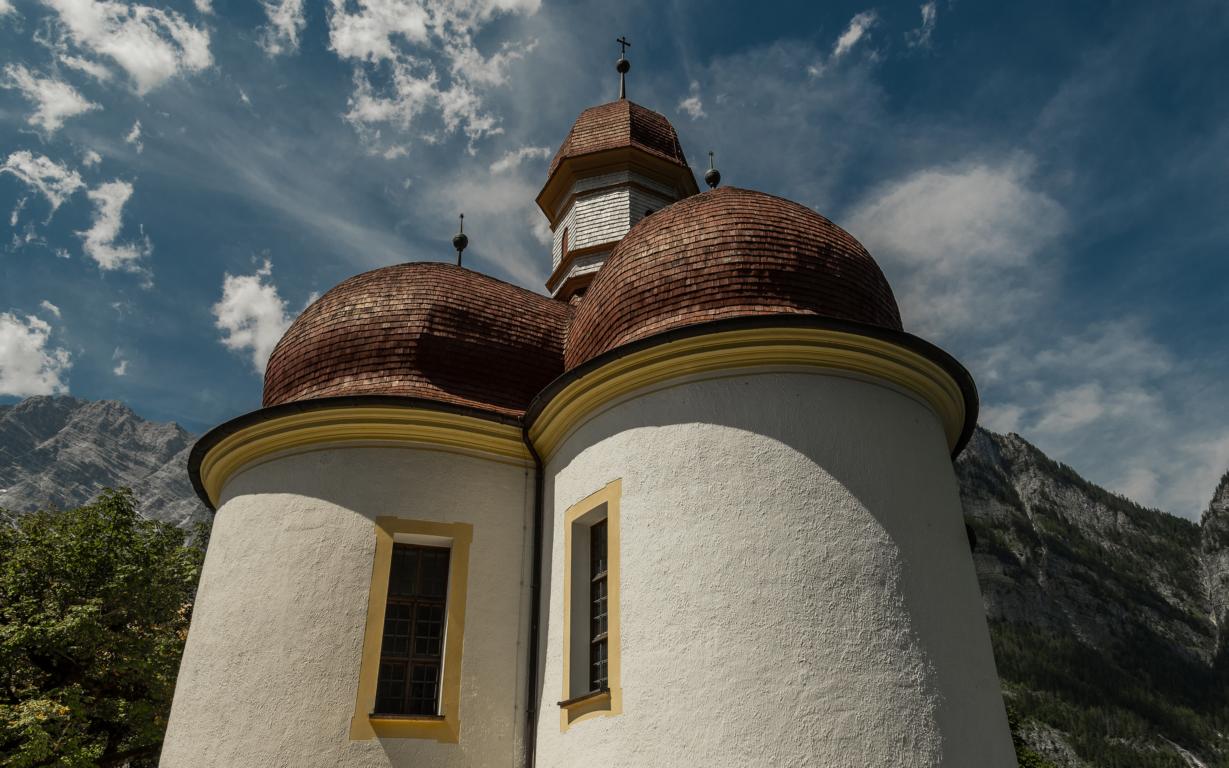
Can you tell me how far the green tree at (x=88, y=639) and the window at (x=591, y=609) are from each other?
1081 centimetres

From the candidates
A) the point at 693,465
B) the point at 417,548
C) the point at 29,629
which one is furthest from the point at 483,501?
the point at 29,629

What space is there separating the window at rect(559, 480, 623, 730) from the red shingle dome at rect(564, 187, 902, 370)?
6.27 ft

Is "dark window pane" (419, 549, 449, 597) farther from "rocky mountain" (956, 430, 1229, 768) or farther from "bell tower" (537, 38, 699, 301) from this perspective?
"rocky mountain" (956, 430, 1229, 768)

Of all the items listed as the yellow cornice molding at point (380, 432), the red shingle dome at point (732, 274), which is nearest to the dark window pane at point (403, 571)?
the yellow cornice molding at point (380, 432)

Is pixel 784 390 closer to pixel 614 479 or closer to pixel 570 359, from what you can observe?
pixel 614 479

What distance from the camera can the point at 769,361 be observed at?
28.2 feet

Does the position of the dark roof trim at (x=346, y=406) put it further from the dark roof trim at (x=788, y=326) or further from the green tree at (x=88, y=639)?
the green tree at (x=88, y=639)

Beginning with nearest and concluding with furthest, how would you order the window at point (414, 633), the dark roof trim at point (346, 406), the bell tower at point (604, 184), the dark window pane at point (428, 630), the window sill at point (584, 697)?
the window sill at point (584, 697)
the window at point (414, 633)
the dark window pane at point (428, 630)
the dark roof trim at point (346, 406)
the bell tower at point (604, 184)

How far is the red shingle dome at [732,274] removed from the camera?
9.34 metres

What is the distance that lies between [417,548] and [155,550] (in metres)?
12.9

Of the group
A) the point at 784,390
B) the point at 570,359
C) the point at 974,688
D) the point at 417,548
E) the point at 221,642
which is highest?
the point at 570,359

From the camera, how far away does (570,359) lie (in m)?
11.0

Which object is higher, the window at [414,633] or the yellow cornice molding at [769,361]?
the yellow cornice molding at [769,361]

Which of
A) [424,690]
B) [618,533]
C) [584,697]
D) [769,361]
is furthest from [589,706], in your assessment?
[769,361]
